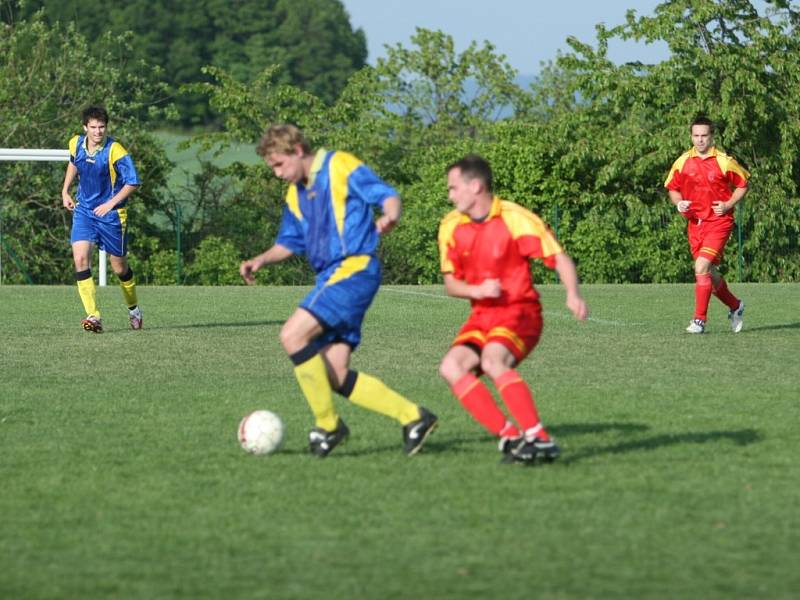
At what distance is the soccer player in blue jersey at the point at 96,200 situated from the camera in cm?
1424

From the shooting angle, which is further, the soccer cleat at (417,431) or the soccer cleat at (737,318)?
the soccer cleat at (737,318)

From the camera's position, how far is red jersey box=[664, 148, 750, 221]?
1421 cm

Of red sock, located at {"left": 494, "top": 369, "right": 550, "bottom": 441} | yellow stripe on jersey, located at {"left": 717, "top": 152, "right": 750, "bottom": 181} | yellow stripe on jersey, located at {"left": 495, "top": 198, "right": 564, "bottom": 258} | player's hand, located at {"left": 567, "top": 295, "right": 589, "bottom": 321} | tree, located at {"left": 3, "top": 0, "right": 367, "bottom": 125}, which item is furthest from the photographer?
tree, located at {"left": 3, "top": 0, "right": 367, "bottom": 125}

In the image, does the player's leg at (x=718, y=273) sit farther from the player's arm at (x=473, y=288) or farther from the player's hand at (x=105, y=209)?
the player's arm at (x=473, y=288)

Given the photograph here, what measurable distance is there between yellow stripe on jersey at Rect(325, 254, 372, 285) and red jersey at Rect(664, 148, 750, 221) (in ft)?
24.5

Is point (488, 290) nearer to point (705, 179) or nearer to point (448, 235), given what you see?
point (448, 235)

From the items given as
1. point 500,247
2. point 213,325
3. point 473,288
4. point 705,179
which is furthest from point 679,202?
point 473,288

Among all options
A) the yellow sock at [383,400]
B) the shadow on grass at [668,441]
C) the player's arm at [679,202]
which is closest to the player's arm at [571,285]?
the shadow on grass at [668,441]

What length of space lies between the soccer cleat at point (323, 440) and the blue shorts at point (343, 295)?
42cm

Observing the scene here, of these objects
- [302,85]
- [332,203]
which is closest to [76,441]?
[332,203]

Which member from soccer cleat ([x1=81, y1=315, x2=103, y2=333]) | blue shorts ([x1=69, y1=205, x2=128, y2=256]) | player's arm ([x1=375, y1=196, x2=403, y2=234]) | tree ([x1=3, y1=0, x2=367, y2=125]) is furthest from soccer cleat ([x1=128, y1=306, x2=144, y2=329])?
tree ([x1=3, y1=0, x2=367, y2=125])

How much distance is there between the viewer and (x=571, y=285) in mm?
6629

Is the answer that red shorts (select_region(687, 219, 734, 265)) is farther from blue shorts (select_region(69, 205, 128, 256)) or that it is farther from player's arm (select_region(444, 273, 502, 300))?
player's arm (select_region(444, 273, 502, 300))

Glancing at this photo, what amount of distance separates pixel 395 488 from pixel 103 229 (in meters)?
8.81
